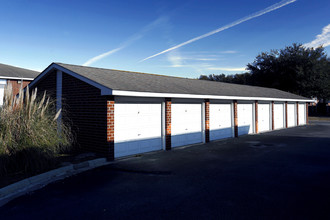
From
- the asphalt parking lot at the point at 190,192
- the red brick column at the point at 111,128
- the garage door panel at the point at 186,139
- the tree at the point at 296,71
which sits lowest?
the asphalt parking lot at the point at 190,192

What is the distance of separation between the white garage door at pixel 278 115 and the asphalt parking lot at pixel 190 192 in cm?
1182

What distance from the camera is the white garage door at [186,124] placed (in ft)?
36.9

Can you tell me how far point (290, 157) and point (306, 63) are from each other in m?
32.1

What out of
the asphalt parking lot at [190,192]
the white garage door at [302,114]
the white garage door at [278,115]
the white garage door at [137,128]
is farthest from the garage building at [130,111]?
the white garage door at [302,114]

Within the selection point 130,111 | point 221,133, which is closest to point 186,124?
point 221,133

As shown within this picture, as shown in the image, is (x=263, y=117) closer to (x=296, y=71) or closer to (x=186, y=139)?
(x=186, y=139)

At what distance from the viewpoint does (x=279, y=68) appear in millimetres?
37594

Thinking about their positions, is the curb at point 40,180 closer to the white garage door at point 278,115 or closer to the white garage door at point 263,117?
the white garage door at point 263,117

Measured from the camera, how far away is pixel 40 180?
20.5ft

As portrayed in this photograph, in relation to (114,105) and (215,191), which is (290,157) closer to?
(215,191)

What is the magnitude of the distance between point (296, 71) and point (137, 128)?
108 feet

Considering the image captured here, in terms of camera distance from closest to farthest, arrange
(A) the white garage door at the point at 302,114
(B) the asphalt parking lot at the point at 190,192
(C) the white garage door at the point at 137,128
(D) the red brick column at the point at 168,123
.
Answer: (B) the asphalt parking lot at the point at 190,192 → (C) the white garage door at the point at 137,128 → (D) the red brick column at the point at 168,123 → (A) the white garage door at the point at 302,114

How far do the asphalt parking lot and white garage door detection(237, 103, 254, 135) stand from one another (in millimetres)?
7082

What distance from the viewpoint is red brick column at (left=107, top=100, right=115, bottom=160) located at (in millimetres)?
8461
